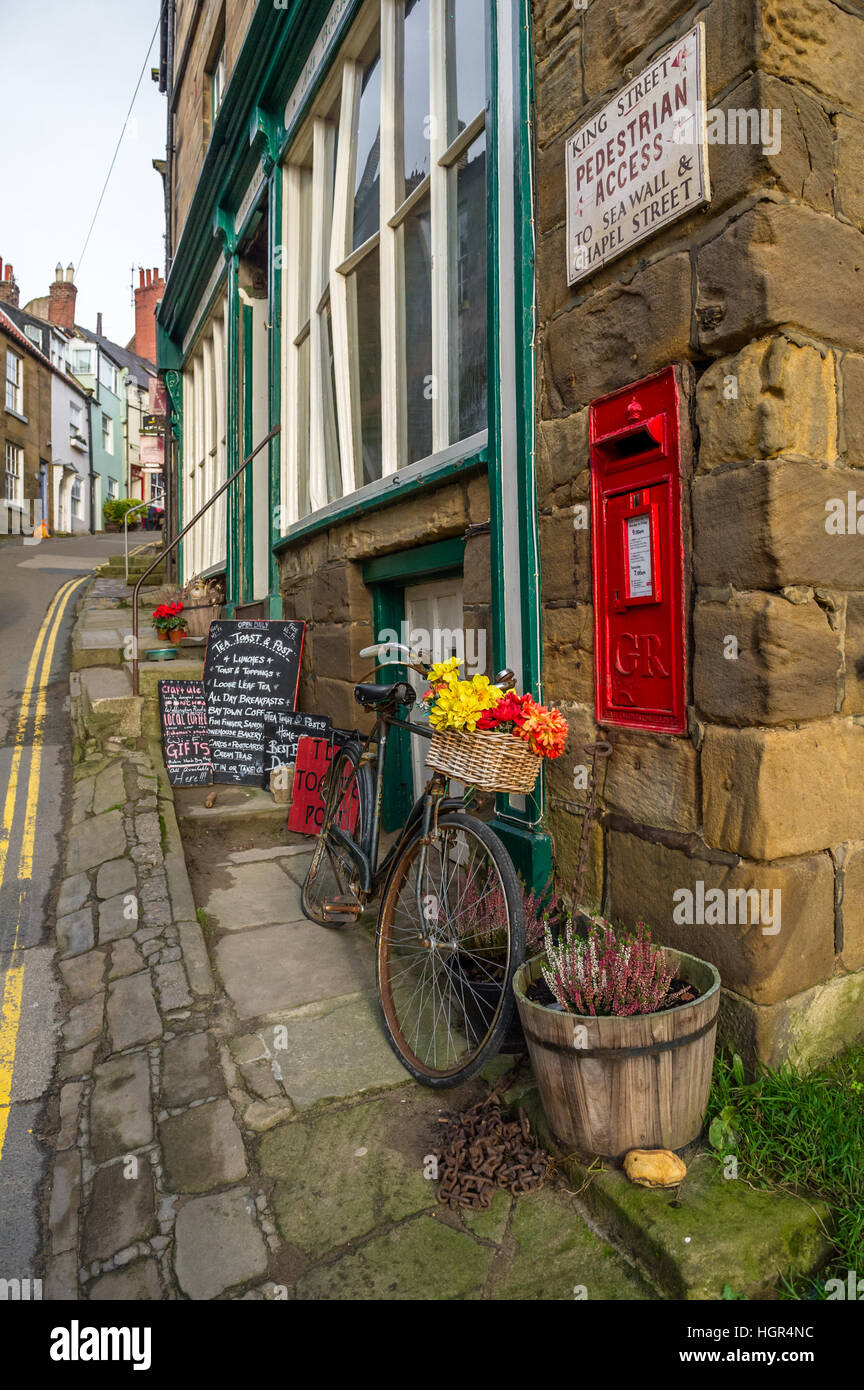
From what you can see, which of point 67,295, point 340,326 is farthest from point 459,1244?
point 67,295

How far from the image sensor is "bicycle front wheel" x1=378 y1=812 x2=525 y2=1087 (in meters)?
2.66

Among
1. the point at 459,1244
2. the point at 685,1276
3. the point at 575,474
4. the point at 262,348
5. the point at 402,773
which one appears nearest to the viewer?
the point at 685,1276

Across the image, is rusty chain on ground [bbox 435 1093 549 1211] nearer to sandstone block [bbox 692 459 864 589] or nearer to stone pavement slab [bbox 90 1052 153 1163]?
stone pavement slab [bbox 90 1052 153 1163]

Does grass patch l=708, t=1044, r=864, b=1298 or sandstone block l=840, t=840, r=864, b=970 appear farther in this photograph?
sandstone block l=840, t=840, r=864, b=970

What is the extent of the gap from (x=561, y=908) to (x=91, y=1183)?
5.81 feet

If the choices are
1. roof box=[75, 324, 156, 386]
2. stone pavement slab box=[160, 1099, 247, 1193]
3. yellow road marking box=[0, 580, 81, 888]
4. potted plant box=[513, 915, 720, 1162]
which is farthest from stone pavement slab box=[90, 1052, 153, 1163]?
roof box=[75, 324, 156, 386]

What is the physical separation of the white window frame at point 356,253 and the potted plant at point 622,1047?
243 cm

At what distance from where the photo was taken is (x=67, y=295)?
1535 inches

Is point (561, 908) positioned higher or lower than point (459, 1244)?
higher

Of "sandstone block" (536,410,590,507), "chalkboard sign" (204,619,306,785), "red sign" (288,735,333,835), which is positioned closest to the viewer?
"sandstone block" (536,410,590,507)

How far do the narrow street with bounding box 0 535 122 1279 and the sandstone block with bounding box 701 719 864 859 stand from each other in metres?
2.25

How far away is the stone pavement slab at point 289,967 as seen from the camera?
137 inches
